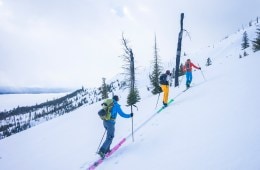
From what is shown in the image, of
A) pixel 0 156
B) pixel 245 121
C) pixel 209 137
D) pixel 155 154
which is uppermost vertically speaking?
pixel 245 121

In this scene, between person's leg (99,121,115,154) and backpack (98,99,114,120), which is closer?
backpack (98,99,114,120)

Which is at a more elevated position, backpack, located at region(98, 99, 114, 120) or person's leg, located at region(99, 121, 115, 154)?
backpack, located at region(98, 99, 114, 120)

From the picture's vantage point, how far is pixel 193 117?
810 centimetres

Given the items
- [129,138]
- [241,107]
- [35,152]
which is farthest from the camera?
[35,152]

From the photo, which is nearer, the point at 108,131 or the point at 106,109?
the point at 106,109

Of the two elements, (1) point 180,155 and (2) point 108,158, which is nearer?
(1) point 180,155

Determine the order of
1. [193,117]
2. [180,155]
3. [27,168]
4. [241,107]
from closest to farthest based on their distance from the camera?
1. [180,155]
2. [241,107]
3. [193,117]
4. [27,168]

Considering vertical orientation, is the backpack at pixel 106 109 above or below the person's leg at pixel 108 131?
above

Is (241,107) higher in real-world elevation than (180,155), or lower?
higher

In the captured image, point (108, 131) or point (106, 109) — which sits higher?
point (106, 109)

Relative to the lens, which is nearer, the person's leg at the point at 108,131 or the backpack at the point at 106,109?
the backpack at the point at 106,109

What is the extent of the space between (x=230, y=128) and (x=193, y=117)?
91.7 inches

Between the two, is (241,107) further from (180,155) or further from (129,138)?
(129,138)

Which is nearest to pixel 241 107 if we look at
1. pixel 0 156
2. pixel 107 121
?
pixel 107 121
